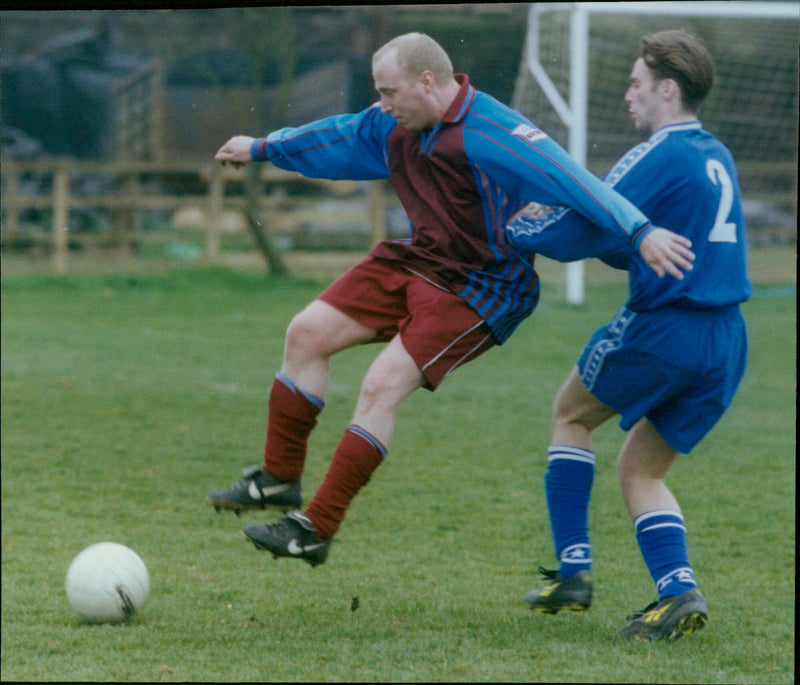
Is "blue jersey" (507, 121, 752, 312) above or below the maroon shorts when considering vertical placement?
above

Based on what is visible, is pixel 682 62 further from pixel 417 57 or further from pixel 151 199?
pixel 151 199

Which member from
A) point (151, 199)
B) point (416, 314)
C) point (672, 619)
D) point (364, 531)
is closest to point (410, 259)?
point (416, 314)

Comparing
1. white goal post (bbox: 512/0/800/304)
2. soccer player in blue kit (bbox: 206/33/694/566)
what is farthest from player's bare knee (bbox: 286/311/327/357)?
white goal post (bbox: 512/0/800/304)

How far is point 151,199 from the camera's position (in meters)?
16.8

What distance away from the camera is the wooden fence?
15742 millimetres

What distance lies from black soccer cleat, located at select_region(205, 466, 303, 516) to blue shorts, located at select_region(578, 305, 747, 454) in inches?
44.1

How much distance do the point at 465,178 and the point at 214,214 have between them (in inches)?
474

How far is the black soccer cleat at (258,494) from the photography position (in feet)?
13.3

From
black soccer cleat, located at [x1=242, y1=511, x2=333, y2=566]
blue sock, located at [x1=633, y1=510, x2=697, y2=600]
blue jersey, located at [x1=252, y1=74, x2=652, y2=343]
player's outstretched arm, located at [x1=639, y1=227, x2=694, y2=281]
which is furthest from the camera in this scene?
blue sock, located at [x1=633, y1=510, x2=697, y2=600]

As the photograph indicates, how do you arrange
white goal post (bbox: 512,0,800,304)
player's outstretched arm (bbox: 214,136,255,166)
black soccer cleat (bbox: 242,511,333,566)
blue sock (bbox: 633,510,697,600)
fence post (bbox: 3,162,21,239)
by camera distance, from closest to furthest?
black soccer cleat (bbox: 242,511,333,566) → blue sock (bbox: 633,510,697,600) → player's outstretched arm (bbox: 214,136,255,166) → white goal post (bbox: 512,0,800,304) → fence post (bbox: 3,162,21,239)

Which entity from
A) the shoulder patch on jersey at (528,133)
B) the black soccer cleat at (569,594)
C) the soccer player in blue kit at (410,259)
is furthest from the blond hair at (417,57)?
the black soccer cleat at (569,594)

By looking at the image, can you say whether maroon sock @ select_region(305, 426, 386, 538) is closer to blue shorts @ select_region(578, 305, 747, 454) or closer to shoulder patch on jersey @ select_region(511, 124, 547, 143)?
blue shorts @ select_region(578, 305, 747, 454)

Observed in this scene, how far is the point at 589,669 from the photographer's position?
3455mm

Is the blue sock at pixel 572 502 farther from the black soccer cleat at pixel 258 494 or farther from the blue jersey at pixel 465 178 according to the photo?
the black soccer cleat at pixel 258 494
